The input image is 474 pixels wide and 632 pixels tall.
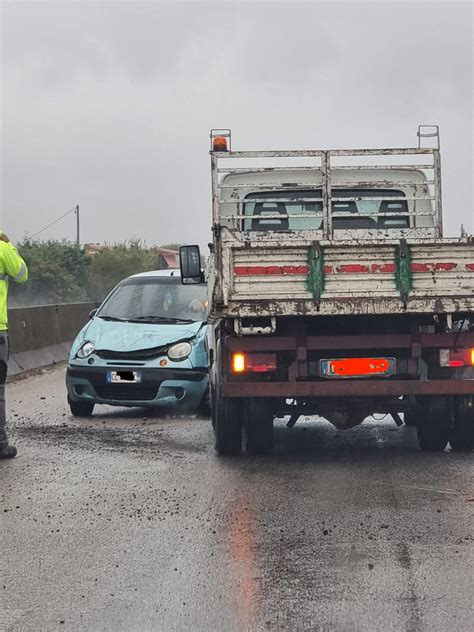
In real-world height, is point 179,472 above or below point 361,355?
below

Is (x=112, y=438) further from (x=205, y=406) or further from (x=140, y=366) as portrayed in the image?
(x=205, y=406)

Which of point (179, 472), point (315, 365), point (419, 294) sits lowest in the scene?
point (179, 472)

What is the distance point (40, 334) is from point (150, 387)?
8.49 meters

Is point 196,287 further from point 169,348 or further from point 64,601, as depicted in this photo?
point 64,601

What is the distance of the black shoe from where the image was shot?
9.21 meters

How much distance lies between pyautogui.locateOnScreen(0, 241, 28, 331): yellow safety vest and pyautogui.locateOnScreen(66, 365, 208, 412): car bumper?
6.88ft

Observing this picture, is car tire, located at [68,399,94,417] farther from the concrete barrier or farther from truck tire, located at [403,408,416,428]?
the concrete barrier

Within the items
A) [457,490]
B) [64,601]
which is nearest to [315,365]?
[457,490]

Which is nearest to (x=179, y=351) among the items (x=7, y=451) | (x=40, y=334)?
(x=7, y=451)

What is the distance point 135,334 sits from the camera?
12.1 m

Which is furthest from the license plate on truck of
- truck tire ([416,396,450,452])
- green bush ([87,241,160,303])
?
green bush ([87,241,160,303])

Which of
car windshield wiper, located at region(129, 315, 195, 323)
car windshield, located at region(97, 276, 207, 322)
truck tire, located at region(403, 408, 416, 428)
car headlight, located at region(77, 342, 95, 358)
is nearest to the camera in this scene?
truck tire, located at region(403, 408, 416, 428)

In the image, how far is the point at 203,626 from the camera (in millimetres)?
4656

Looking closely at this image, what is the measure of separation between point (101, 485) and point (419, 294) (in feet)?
8.95
